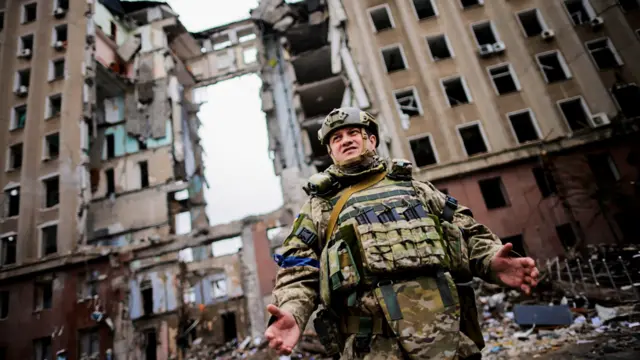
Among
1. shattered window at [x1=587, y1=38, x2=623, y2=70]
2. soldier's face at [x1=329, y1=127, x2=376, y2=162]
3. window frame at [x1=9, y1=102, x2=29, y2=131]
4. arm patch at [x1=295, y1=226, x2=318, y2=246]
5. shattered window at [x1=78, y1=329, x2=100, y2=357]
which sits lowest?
arm patch at [x1=295, y1=226, x2=318, y2=246]

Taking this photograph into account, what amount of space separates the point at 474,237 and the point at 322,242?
961 mm

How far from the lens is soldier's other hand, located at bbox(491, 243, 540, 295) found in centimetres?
181

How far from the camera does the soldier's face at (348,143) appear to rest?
242 cm

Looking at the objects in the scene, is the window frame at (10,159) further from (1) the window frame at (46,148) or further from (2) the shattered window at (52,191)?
(2) the shattered window at (52,191)

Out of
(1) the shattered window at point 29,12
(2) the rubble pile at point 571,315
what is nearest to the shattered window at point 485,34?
(2) the rubble pile at point 571,315

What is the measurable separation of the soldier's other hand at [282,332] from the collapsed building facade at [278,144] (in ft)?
41.8

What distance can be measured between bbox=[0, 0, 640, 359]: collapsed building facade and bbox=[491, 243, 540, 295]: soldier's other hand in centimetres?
1213

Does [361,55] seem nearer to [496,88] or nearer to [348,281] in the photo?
[496,88]

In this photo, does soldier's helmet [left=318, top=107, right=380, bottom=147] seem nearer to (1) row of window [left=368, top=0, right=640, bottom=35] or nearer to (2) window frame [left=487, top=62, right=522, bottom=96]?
(2) window frame [left=487, top=62, right=522, bottom=96]

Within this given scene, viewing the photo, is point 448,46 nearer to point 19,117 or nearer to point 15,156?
point 15,156

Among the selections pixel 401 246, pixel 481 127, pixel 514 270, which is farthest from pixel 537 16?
pixel 401 246

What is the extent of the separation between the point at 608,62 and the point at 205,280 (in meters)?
23.4

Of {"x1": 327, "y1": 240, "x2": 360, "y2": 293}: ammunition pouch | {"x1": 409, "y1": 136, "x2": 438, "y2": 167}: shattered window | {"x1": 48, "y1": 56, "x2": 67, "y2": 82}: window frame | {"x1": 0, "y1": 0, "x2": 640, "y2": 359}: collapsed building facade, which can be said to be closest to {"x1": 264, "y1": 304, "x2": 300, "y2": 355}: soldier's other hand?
{"x1": 327, "y1": 240, "x2": 360, "y2": 293}: ammunition pouch

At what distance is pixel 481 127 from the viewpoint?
47.6 ft
